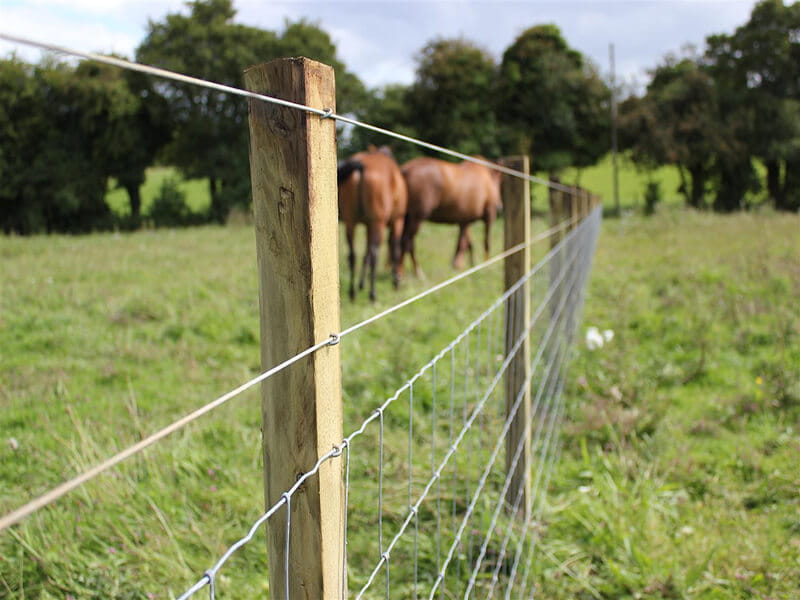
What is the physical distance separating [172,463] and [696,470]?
245 centimetres

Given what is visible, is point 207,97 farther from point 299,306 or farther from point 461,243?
point 299,306

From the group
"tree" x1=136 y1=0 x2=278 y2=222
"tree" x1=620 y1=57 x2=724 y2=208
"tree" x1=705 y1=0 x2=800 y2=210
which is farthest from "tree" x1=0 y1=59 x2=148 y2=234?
"tree" x1=705 y1=0 x2=800 y2=210

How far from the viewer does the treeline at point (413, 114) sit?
22.1 meters

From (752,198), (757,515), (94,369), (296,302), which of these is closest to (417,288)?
(94,369)

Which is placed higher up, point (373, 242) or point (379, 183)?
point (379, 183)

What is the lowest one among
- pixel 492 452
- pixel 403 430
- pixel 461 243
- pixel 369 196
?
pixel 403 430

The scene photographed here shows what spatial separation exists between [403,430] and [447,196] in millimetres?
5917

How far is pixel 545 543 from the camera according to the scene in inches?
95.5

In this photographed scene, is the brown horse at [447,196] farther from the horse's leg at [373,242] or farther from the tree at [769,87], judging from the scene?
the tree at [769,87]

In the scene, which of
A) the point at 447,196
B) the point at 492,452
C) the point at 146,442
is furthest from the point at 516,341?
the point at 447,196

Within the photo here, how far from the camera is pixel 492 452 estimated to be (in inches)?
111

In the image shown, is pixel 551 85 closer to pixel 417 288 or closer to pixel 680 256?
pixel 680 256

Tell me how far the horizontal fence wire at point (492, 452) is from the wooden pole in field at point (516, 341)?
0.09 ft

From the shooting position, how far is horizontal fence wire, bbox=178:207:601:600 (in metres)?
1.01
